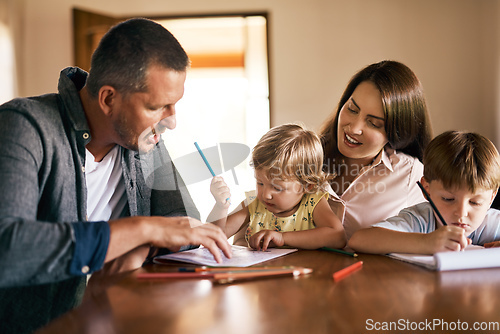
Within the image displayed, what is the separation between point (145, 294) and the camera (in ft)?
2.73

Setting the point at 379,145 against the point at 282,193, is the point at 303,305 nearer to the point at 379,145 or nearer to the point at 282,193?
the point at 282,193

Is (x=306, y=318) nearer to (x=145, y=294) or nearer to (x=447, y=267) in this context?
(x=145, y=294)

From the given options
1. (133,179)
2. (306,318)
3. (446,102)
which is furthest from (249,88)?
(306,318)

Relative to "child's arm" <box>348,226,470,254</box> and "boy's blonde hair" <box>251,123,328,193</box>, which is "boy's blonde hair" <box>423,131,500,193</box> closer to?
"child's arm" <box>348,226,470,254</box>

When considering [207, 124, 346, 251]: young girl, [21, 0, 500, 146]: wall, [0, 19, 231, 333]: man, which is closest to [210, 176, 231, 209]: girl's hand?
[207, 124, 346, 251]: young girl

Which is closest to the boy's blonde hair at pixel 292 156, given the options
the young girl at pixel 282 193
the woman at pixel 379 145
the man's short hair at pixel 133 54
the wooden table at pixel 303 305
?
the young girl at pixel 282 193

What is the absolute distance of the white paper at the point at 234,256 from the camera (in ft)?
3.39

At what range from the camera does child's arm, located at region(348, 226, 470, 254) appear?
1.04 metres

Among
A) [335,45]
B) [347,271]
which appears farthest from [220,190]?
[335,45]

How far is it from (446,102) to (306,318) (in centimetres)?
438

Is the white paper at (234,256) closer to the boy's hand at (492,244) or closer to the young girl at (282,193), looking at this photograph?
the young girl at (282,193)

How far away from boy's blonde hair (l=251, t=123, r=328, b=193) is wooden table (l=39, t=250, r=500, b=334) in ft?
1.57

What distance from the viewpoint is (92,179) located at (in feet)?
4.62

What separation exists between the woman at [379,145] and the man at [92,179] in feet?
1.88
